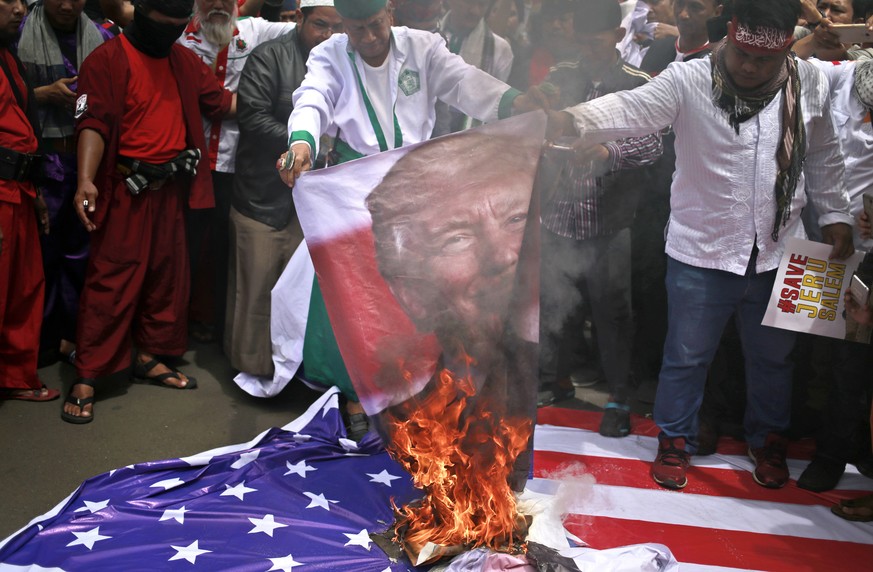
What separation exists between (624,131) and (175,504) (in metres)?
2.39

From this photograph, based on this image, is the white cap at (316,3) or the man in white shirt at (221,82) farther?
the man in white shirt at (221,82)

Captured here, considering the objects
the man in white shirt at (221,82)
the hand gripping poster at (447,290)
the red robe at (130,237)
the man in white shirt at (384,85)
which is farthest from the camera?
the man in white shirt at (221,82)

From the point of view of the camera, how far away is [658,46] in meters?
5.17

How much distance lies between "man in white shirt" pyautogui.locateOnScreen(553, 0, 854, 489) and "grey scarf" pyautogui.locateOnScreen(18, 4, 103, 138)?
2.91m

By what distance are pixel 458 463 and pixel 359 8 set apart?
2004mm

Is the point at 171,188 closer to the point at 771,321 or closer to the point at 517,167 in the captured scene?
the point at 517,167

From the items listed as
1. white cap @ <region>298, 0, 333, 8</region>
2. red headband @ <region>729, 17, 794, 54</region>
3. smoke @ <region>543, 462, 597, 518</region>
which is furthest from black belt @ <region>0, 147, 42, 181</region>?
red headband @ <region>729, 17, 794, 54</region>

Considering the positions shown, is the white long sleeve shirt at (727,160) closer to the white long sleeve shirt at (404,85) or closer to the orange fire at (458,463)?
the white long sleeve shirt at (404,85)

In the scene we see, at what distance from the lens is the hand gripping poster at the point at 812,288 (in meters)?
3.86

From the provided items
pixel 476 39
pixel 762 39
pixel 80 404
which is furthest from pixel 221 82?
pixel 762 39

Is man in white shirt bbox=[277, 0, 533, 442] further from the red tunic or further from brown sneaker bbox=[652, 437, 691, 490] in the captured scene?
brown sneaker bbox=[652, 437, 691, 490]

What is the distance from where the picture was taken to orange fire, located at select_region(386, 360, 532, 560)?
3.16 meters

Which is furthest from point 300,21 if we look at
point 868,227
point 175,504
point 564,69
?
point 868,227

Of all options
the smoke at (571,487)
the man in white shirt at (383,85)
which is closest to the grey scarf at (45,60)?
the man in white shirt at (383,85)
